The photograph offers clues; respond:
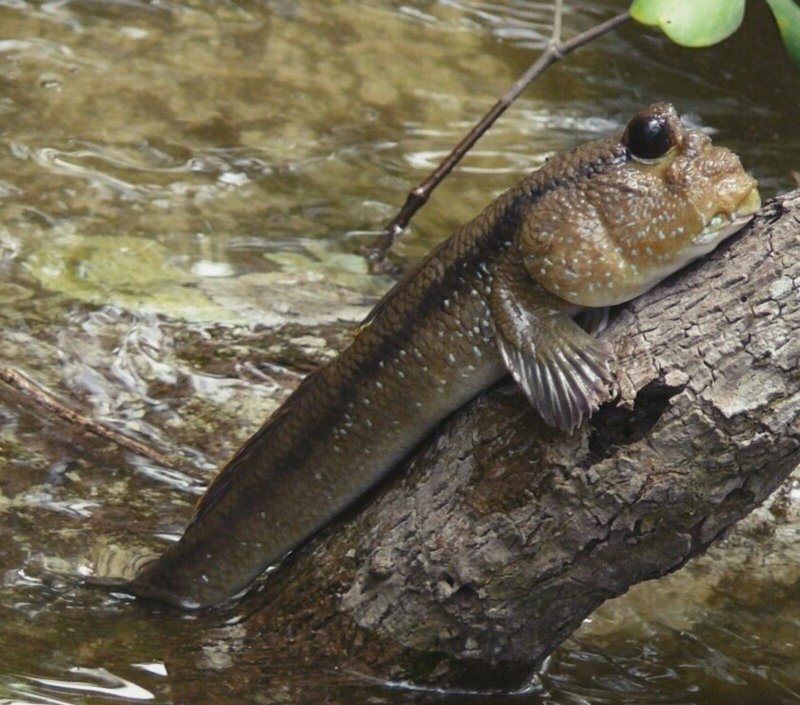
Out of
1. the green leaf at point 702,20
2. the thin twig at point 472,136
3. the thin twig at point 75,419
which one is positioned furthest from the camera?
the thin twig at point 472,136

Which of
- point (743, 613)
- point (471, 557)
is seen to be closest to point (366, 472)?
point (471, 557)

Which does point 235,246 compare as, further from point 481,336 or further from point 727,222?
point 727,222

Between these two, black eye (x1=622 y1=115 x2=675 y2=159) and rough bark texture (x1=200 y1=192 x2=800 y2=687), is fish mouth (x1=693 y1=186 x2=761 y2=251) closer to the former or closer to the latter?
Answer: rough bark texture (x1=200 y1=192 x2=800 y2=687)

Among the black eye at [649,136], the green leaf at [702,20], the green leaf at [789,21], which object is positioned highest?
the green leaf at [789,21]

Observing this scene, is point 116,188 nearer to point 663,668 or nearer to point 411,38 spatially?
point 411,38

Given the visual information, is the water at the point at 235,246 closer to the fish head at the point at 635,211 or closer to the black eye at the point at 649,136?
the fish head at the point at 635,211

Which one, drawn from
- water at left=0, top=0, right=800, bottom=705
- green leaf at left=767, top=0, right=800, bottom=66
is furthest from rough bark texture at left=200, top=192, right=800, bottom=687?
green leaf at left=767, top=0, right=800, bottom=66

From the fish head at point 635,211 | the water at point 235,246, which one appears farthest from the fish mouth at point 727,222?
the water at point 235,246
